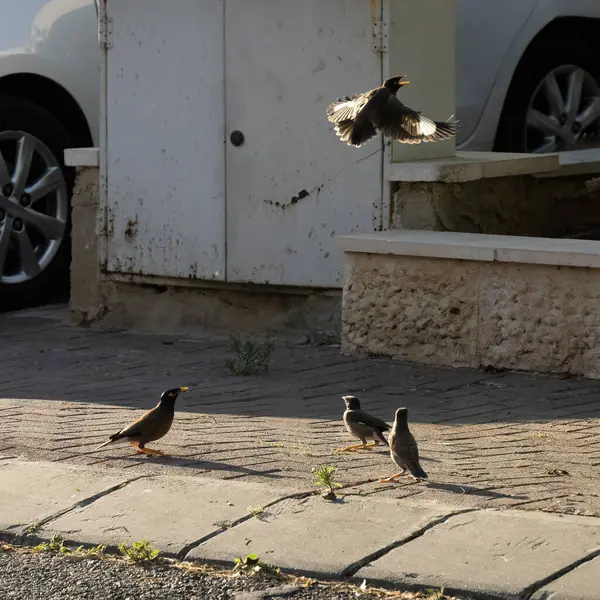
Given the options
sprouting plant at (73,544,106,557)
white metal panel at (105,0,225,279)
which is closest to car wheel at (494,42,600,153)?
white metal panel at (105,0,225,279)

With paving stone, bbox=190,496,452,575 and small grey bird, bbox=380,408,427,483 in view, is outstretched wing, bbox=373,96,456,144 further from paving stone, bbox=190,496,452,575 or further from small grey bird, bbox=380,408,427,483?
paving stone, bbox=190,496,452,575

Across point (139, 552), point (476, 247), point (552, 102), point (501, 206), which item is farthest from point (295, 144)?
point (139, 552)

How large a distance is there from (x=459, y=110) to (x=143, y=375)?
2.96m

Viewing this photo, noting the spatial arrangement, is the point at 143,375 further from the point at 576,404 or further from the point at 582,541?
the point at 582,541

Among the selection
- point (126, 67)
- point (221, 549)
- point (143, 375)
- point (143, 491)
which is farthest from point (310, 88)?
point (221, 549)

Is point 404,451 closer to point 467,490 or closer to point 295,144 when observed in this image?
point 467,490

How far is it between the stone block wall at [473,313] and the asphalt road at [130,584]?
3.22m

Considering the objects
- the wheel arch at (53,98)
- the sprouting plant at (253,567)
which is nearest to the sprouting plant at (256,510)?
the sprouting plant at (253,567)

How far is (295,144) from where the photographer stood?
8102mm

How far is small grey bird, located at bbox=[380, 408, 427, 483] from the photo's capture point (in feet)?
16.2

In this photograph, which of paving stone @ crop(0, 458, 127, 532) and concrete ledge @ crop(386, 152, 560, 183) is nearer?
paving stone @ crop(0, 458, 127, 532)

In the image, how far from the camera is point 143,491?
4875 millimetres

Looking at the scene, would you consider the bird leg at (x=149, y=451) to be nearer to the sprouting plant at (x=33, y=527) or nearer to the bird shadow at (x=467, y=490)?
the sprouting plant at (x=33, y=527)

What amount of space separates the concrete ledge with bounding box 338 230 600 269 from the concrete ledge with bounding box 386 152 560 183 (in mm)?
314
